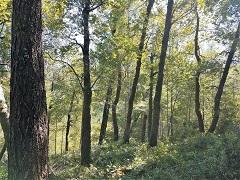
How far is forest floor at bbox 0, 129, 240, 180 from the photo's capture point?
11.3 metres

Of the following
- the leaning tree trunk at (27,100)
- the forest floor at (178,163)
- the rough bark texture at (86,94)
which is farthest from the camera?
the rough bark texture at (86,94)

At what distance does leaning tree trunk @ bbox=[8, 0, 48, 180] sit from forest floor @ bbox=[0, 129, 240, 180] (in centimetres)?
673

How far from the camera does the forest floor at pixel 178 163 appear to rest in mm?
11336

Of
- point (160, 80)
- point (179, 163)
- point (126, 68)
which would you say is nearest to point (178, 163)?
point (179, 163)

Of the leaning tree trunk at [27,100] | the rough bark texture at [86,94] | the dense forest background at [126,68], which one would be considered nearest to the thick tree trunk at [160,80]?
the dense forest background at [126,68]

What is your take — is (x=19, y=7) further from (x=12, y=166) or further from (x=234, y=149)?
(x=234, y=149)

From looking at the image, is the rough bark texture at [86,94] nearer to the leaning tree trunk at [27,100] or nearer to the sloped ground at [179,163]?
the sloped ground at [179,163]

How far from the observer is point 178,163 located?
534 inches

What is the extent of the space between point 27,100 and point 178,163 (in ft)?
31.1

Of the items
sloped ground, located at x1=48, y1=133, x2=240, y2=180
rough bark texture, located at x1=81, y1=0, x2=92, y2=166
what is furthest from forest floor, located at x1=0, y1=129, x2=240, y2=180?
rough bark texture, located at x1=81, y1=0, x2=92, y2=166

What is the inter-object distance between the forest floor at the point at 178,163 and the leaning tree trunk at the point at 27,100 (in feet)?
22.1

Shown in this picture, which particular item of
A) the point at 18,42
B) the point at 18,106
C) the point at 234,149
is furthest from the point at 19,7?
the point at 234,149

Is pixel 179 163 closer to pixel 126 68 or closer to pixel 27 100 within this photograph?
pixel 27 100

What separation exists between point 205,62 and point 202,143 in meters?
8.98
